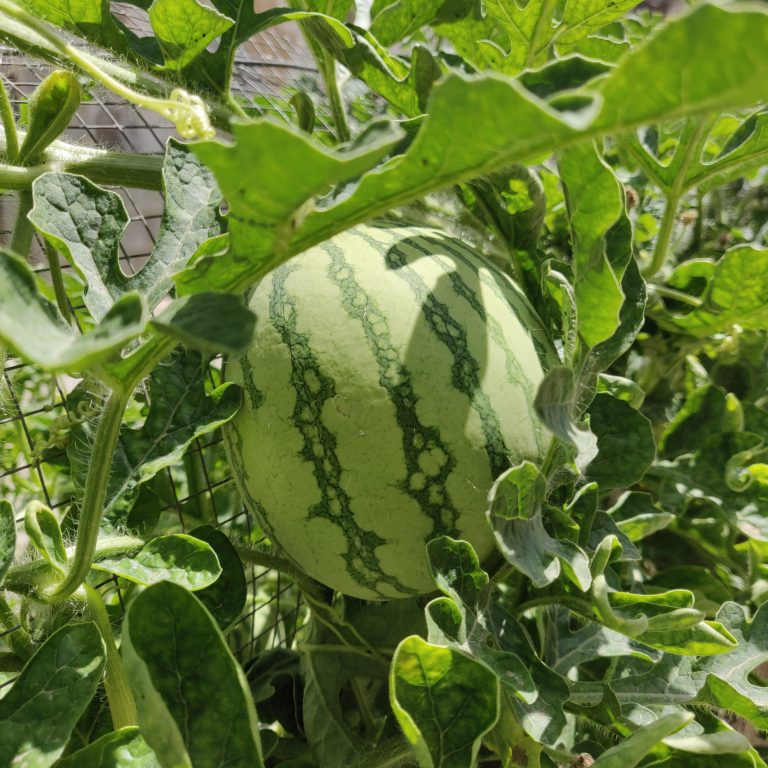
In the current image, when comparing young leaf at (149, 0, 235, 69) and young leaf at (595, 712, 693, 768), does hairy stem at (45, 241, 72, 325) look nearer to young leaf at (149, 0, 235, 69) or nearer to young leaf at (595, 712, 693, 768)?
young leaf at (149, 0, 235, 69)

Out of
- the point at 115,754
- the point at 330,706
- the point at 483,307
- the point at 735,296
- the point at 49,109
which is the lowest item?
the point at 330,706

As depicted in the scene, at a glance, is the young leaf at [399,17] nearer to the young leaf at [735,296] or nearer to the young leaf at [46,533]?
the young leaf at [735,296]

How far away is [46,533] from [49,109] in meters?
0.36

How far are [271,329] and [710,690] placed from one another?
19.2 inches

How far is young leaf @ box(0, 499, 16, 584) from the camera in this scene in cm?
54

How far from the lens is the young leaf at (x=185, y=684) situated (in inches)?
17.8

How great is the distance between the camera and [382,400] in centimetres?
60

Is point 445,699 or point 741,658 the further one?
point 741,658

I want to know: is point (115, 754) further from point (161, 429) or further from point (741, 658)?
point (741, 658)

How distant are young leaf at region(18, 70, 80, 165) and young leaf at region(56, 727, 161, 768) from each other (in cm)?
49

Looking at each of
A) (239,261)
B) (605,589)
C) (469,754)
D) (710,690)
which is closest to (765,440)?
(710,690)

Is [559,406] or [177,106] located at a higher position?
[177,106]

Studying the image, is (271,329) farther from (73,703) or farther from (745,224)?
(745,224)

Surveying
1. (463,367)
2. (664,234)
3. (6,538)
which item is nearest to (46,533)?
(6,538)
